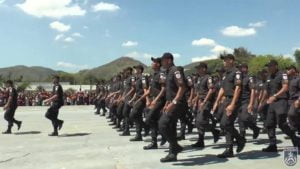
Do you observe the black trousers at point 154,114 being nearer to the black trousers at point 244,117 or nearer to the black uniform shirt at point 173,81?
the black uniform shirt at point 173,81

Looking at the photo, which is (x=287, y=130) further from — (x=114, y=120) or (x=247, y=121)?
(x=114, y=120)

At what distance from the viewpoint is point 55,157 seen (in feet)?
34.3

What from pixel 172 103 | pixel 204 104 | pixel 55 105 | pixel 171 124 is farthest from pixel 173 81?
pixel 55 105

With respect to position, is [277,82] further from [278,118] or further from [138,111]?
[138,111]

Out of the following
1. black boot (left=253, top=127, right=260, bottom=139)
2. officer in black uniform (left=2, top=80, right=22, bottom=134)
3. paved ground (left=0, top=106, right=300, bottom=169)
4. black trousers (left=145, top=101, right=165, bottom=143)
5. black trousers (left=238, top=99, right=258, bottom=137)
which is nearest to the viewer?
paved ground (left=0, top=106, right=300, bottom=169)

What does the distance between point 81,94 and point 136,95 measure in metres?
29.6

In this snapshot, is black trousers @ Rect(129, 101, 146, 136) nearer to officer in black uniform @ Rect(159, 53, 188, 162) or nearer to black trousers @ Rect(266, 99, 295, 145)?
officer in black uniform @ Rect(159, 53, 188, 162)

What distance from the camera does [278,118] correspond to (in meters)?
9.77

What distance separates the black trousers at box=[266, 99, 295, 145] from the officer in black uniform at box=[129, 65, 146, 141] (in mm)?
3322

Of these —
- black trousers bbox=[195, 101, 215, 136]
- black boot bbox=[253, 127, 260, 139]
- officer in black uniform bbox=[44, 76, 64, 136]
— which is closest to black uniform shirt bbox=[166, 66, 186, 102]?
black trousers bbox=[195, 101, 215, 136]

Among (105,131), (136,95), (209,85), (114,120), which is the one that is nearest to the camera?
(209,85)

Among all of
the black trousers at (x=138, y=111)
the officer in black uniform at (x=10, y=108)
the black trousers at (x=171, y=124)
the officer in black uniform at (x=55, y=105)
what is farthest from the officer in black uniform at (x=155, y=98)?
the officer in black uniform at (x=10, y=108)

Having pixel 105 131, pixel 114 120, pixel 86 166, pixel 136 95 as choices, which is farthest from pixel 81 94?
pixel 86 166

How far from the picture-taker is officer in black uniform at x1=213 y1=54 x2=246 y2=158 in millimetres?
9227
